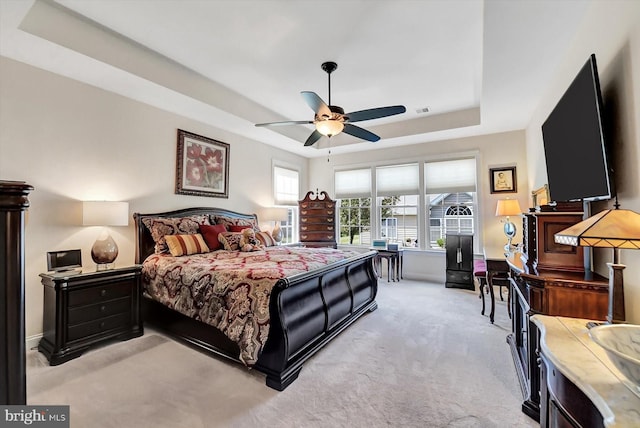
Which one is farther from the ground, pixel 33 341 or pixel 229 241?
pixel 229 241

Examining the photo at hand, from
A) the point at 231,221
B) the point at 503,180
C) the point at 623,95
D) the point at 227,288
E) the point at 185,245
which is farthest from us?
the point at 503,180

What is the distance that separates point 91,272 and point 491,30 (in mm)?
4188

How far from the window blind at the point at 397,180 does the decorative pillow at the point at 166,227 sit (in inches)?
151

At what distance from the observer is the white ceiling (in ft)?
8.09

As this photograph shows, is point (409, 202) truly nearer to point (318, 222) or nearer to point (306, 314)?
point (318, 222)

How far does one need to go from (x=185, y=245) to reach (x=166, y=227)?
1.41 feet

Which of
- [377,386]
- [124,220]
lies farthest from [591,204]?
[124,220]

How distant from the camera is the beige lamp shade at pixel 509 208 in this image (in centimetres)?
450

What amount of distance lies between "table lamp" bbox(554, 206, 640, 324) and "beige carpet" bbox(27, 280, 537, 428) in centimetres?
108

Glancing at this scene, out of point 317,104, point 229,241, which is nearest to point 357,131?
point 317,104

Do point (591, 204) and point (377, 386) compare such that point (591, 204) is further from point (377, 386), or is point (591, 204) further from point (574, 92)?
point (377, 386)

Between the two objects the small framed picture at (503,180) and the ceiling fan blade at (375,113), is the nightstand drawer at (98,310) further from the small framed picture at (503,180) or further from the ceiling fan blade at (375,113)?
the small framed picture at (503,180)

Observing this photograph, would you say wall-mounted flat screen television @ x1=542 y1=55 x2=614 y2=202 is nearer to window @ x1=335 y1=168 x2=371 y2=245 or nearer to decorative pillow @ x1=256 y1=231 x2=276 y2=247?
decorative pillow @ x1=256 y1=231 x2=276 y2=247

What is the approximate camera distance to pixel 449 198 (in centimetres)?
564
